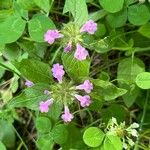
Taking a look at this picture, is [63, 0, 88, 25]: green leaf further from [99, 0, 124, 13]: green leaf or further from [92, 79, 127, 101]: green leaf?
[92, 79, 127, 101]: green leaf

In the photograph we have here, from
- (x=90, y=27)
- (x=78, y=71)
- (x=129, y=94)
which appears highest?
(x=90, y=27)

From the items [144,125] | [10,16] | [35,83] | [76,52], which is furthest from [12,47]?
[144,125]

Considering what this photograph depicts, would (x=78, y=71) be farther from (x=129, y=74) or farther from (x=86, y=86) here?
(x=129, y=74)

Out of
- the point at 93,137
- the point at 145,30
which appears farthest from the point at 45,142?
the point at 145,30

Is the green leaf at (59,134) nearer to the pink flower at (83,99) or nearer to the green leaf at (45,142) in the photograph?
the green leaf at (45,142)

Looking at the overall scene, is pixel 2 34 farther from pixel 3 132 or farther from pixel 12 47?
pixel 3 132

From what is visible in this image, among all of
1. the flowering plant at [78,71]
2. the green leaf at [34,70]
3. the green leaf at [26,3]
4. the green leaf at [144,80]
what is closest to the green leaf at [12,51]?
the flowering plant at [78,71]
